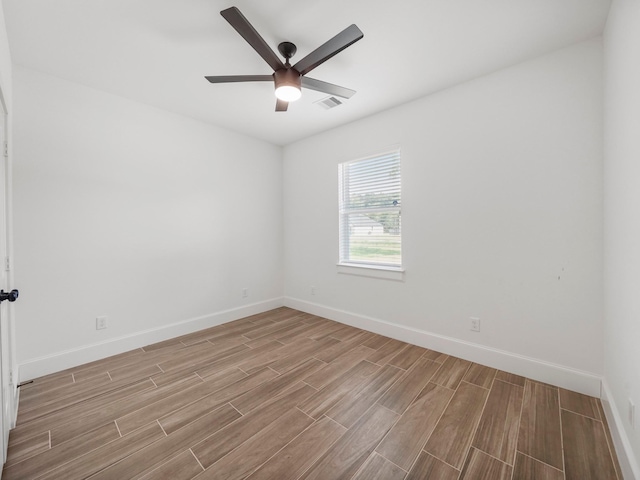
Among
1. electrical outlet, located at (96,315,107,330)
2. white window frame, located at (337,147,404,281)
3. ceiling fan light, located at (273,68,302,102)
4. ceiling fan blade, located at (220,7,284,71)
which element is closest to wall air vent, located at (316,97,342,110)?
white window frame, located at (337,147,404,281)

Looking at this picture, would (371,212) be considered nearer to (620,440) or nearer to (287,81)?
(287,81)

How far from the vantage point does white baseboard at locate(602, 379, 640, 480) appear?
1244 mm

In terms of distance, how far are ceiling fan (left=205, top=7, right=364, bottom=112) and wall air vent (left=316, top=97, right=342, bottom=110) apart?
53cm

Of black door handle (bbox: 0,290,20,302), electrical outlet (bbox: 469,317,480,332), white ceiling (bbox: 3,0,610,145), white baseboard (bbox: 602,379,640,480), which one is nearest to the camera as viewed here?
white baseboard (bbox: 602,379,640,480)

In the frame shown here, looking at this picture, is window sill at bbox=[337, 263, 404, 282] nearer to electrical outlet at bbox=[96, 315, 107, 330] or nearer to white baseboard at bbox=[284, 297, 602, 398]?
white baseboard at bbox=[284, 297, 602, 398]

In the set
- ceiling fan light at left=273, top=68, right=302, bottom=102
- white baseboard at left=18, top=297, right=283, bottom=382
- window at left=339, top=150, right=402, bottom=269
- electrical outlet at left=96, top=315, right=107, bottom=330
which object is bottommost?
white baseboard at left=18, top=297, right=283, bottom=382

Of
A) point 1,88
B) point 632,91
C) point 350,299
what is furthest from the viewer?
point 350,299

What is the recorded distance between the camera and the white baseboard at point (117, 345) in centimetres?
227

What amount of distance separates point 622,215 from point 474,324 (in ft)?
4.55

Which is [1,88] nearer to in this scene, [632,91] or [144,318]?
[144,318]

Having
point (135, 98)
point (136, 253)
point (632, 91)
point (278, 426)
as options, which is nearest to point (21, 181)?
point (136, 253)

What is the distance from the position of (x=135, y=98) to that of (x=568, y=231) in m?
4.11

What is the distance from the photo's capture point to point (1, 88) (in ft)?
4.98

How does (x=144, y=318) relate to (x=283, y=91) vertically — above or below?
below
